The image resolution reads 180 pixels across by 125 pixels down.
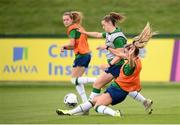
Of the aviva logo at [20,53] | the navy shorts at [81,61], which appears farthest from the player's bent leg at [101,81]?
the aviva logo at [20,53]

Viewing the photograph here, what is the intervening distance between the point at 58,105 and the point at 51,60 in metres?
8.18

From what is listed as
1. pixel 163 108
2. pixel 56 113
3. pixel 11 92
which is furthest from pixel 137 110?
pixel 11 92

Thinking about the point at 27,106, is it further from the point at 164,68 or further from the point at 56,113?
the point at 164,68

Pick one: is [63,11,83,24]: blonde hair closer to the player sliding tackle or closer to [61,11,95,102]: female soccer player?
[61,11,95,102]: female soccer player

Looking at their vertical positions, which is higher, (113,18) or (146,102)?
(113,18)

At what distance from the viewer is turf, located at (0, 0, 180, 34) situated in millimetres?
31906

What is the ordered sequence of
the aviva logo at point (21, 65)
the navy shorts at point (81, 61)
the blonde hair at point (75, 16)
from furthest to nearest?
1. the aviva logo at point (21, 65)
2. the navy shorts at point (81, 61)
3. the blonde hair at point (75, 16)

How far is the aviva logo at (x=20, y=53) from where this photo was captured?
25828 millimetres

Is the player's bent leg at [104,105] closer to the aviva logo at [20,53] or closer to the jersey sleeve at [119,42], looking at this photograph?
the jersey sleeve at [119,42]

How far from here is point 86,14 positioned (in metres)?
33.1

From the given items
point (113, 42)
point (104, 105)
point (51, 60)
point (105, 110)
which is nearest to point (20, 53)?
point (51, 60)

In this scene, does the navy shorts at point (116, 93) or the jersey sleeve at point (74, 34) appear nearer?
the navy shorts at point (116, 93)

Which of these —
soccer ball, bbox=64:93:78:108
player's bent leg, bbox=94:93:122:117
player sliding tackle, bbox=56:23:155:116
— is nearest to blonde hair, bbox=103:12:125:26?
player sliding tackle, bbox=56:23:155:116

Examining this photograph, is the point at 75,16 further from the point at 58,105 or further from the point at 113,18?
the point at 58,105
